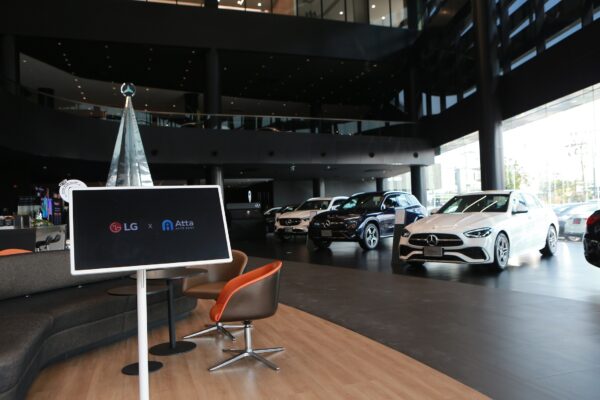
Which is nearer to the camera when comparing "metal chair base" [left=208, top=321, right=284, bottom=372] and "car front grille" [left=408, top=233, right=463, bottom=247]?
"metal chair base" [left=208, top=321, right=284, bottom=372]

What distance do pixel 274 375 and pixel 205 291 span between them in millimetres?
1267

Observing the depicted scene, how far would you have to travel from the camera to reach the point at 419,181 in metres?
22.3

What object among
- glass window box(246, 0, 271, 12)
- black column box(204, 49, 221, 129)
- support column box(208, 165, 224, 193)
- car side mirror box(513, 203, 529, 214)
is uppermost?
glass window box(246, 0, 271, 12)

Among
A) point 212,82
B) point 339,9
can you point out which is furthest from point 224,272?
point 339,9

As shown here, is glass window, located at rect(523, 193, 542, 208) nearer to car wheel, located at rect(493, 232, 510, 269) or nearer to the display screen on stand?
car wheel, located at rect(493, 232, 510, 269)

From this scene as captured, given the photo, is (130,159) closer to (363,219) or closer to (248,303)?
(248,303)

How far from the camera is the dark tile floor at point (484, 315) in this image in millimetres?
3238

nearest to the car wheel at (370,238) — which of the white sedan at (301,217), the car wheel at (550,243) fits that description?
the white sedan at (301,217)

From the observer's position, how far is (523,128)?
1489 cm

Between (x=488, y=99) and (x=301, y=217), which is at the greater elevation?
(x=488, y=99)

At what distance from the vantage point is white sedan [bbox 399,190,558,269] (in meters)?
7.22

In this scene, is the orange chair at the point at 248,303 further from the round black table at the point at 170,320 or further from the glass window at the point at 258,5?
the glass window at the point at 258,5

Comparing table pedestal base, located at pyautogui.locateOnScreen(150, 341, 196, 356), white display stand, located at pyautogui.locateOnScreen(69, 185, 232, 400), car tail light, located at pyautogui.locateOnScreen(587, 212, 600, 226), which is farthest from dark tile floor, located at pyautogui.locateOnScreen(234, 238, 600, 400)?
white display stand, located at pyautogui.locateOnScreen(69, 185, 232, 400)

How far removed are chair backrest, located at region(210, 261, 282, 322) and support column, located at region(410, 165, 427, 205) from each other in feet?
63.4
